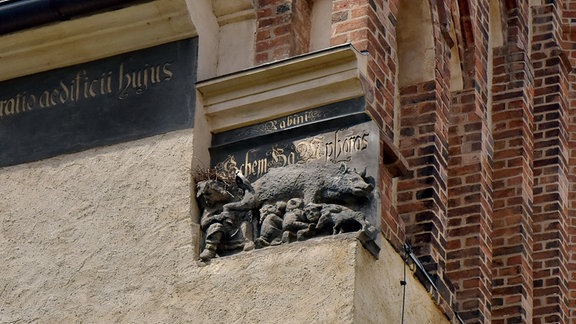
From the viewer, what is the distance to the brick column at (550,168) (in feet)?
59.5

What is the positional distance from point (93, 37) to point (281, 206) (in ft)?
5.95

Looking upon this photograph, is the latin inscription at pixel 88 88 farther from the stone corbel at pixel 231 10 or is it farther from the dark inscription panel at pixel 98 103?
the stone corbel at pixel 231 10

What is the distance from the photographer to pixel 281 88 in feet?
48.7

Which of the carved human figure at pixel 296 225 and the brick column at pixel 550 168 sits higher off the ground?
the brick column at pixel 550 168

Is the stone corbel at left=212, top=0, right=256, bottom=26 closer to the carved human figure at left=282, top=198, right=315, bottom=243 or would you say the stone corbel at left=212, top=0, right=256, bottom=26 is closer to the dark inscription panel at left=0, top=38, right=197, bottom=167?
the dark inscription panel at left=0, top=38, right=197, bottom=167

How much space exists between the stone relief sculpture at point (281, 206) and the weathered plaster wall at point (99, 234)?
168 mm

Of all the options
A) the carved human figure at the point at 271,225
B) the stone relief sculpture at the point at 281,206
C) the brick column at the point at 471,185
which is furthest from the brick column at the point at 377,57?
the brick column at the point at 471,185

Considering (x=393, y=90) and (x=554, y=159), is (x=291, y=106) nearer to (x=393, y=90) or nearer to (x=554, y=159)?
(x=393, y=90)

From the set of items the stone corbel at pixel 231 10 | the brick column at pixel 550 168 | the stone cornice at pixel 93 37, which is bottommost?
the stone cornice at pixel 93 37

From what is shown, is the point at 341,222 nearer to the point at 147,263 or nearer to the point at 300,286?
the point at 300,286

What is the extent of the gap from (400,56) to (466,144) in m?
1.44

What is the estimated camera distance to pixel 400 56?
1622cm

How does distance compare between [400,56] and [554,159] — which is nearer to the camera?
[400,56]

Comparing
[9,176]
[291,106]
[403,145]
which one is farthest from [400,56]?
[9,176]
